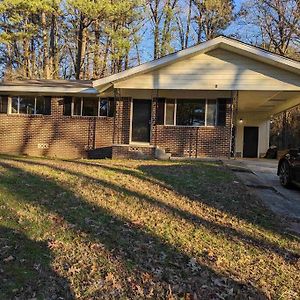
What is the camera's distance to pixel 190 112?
17781mm

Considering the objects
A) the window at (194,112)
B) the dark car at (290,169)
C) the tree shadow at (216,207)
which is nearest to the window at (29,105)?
the window at (194,112)

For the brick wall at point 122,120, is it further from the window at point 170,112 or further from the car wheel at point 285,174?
the car wheel at point 285,174

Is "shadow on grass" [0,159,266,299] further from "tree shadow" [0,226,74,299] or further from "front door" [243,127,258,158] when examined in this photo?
"front door" [243,127,258,158]

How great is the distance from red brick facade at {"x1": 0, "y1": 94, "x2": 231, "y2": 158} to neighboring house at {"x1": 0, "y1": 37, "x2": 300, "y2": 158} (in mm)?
40

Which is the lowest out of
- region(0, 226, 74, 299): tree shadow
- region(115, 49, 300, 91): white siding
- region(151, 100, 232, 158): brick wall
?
region(0, 226, 74, 299): tree shadow

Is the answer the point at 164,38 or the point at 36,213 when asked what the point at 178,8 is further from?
the point at 36,213

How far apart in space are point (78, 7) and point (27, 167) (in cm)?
1632

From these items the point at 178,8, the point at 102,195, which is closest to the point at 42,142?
the point at 102,195

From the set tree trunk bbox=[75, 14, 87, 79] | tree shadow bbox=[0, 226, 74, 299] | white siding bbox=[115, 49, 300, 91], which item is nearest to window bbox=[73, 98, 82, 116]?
white siding bbox=[115, 49, 300, 91]

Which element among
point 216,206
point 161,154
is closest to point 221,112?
point 161,154

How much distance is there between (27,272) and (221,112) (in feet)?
46.1

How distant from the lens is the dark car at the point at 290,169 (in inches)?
396

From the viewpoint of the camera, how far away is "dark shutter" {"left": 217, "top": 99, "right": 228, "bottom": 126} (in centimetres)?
1739

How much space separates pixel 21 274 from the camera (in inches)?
166
